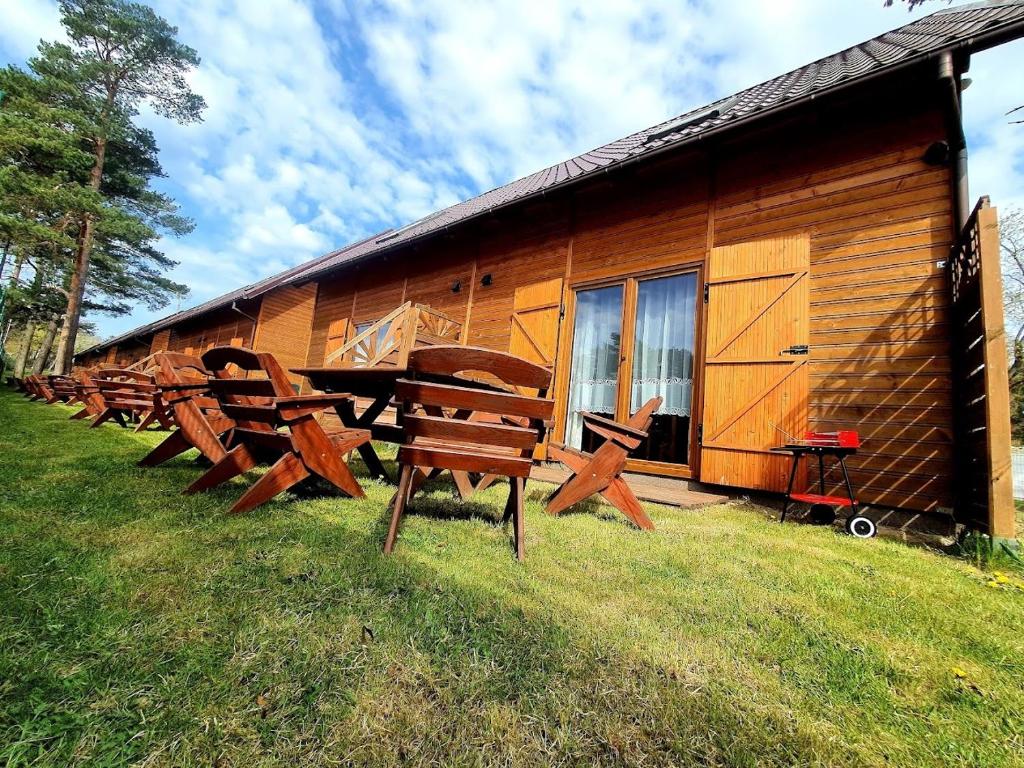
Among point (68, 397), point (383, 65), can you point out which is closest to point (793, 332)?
point (383, 65)

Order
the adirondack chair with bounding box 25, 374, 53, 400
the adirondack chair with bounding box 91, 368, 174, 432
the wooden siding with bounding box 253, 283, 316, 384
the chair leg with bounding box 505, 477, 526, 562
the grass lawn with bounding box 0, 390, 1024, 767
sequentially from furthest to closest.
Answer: the wooden siding with bounding box 253, 283, 316, 384
the adirondack chair with bounding box 25, 374, 53, 400
the adirondack chair with bounding box 91, 368, 174, 432
the chair leg with bounding box 505, 477, 526, 562
the grass lawn with bounding box 0, 390, 1024, 767

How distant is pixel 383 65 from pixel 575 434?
11.6 m

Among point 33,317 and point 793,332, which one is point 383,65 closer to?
point 793,332

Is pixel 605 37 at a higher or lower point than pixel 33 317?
higher

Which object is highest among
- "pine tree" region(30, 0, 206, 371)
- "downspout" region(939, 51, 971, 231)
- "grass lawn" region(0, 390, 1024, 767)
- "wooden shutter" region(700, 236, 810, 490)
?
"pine tree" region(30, 0, 206, 371)

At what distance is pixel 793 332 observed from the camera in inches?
173

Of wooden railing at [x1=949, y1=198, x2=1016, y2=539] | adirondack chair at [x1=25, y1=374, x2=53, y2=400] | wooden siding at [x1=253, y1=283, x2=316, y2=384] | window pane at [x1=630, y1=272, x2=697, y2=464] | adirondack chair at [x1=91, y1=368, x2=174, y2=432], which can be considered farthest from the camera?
wooden siding at [x1=253, y1=283, x2=316, y2=384]

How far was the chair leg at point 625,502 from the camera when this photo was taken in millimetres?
2855

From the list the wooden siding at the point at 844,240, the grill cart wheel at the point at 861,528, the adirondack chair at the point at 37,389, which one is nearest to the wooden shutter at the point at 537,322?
the wooden siding at the point at 844,240

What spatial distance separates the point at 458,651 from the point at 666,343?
4.83 metres

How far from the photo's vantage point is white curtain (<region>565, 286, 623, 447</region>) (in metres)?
5.76

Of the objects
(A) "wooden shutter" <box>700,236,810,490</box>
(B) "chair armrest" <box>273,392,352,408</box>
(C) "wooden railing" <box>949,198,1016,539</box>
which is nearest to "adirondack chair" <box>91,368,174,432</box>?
(B) "chair armrest" <box>273,392,352,408</box>

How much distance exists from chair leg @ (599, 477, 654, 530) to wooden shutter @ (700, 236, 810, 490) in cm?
207

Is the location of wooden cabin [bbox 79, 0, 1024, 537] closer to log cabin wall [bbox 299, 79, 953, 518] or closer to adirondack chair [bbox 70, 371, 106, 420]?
log cabin wall [bbox 299, 79, 953, 518]
